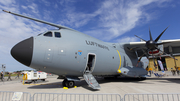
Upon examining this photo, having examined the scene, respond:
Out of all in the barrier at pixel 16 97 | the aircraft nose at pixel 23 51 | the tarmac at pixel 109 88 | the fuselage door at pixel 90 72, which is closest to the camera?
the barrier at pixel 16 97

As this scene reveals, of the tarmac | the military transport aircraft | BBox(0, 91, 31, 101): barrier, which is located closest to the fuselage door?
the military transport aircraft

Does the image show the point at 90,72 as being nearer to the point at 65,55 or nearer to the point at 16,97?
the point at 65,55

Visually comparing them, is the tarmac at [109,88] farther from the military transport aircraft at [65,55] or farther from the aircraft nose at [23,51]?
the aircraft nose at [23,51]

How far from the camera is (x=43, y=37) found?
6.46 m

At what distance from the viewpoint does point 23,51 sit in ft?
18.9

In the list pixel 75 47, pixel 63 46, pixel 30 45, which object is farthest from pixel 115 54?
pixel 30 45

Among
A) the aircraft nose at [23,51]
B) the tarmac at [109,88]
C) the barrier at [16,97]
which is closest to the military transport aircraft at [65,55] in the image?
the aircraft nose at [23,51]

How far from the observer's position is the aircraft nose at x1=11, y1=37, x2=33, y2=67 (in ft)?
18.9

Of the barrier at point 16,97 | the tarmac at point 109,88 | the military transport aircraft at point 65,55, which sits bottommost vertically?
the tarmac at point 109,88

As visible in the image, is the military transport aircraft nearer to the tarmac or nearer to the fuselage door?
the fuselage door

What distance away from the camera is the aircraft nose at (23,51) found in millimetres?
5762

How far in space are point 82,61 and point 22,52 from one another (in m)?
3.43

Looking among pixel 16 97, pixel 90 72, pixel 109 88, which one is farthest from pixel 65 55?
pixel 109 88

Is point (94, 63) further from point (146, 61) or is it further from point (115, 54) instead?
point (146, 61)
